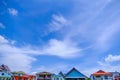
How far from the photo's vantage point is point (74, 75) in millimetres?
59531

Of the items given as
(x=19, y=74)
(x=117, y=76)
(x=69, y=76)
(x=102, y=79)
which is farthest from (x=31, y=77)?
(x=117, y=76)

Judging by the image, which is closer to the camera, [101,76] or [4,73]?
[101,76]

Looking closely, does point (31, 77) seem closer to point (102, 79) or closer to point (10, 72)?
point (10, 72)

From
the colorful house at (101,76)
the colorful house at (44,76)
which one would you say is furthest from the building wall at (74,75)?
the colorful house at (44,76)

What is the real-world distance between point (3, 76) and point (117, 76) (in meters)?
49.4

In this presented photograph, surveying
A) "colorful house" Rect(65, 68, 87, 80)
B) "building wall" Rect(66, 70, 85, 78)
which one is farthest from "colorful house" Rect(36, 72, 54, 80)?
"building wall" Rect(66, 70, 85, 78)

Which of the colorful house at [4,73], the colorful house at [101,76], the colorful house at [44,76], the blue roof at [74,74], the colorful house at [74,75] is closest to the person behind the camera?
the colorful house at [74,75]

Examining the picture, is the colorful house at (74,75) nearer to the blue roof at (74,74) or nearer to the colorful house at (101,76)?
the blue roof at (74,74)

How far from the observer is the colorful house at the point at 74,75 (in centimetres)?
5941

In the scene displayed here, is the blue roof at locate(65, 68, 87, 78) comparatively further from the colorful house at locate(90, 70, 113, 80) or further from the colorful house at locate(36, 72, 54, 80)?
the colorful house at locate(36, 72, 54, 80)

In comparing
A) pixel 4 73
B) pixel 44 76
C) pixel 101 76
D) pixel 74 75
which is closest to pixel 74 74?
pixel 74 75

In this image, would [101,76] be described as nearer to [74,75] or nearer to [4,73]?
[74,75]

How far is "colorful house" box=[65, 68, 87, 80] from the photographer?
2339 inches

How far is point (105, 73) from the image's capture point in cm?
6525
